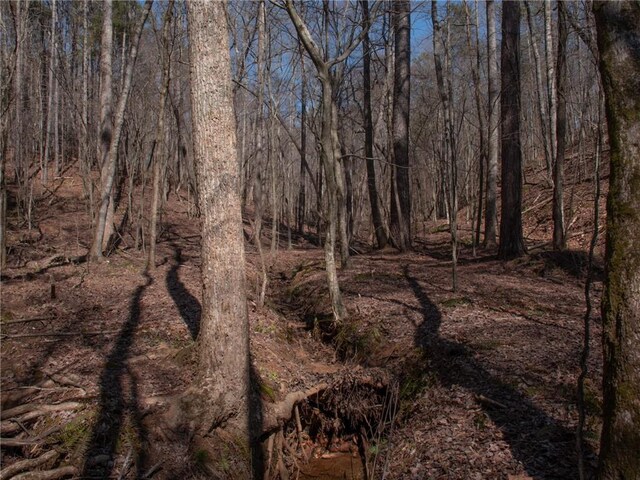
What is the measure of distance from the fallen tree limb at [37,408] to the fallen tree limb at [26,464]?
0.60m

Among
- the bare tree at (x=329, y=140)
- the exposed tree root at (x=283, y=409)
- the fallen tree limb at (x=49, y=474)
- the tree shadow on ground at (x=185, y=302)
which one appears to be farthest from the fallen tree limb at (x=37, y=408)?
the bare tree at (x=329, y=140)

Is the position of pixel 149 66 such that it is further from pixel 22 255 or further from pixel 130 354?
pixel 130 354

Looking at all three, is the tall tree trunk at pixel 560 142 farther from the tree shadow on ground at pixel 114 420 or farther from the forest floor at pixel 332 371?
the tree shadow on ground at pixel 114 420

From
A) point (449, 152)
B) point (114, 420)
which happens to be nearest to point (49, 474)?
point (114, 420)

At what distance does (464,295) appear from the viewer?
8805mm

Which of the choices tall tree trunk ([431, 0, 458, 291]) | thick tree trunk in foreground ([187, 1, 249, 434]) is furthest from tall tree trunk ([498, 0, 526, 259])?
thick tree trunk in foreground ([187, 1, 249, 434])

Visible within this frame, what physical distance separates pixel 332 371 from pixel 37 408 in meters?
3.76

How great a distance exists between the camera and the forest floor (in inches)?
181

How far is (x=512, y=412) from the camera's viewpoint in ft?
16.6

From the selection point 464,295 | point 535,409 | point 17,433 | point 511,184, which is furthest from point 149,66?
point 535,409

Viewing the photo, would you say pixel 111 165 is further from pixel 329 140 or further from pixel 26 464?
pixel 26 464

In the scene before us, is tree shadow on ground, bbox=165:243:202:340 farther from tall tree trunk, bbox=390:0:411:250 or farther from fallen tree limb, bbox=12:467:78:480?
tall tree trunk, bbox=390:0:411:250

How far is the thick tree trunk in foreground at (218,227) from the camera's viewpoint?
201 inches

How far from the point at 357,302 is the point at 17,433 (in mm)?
5766
